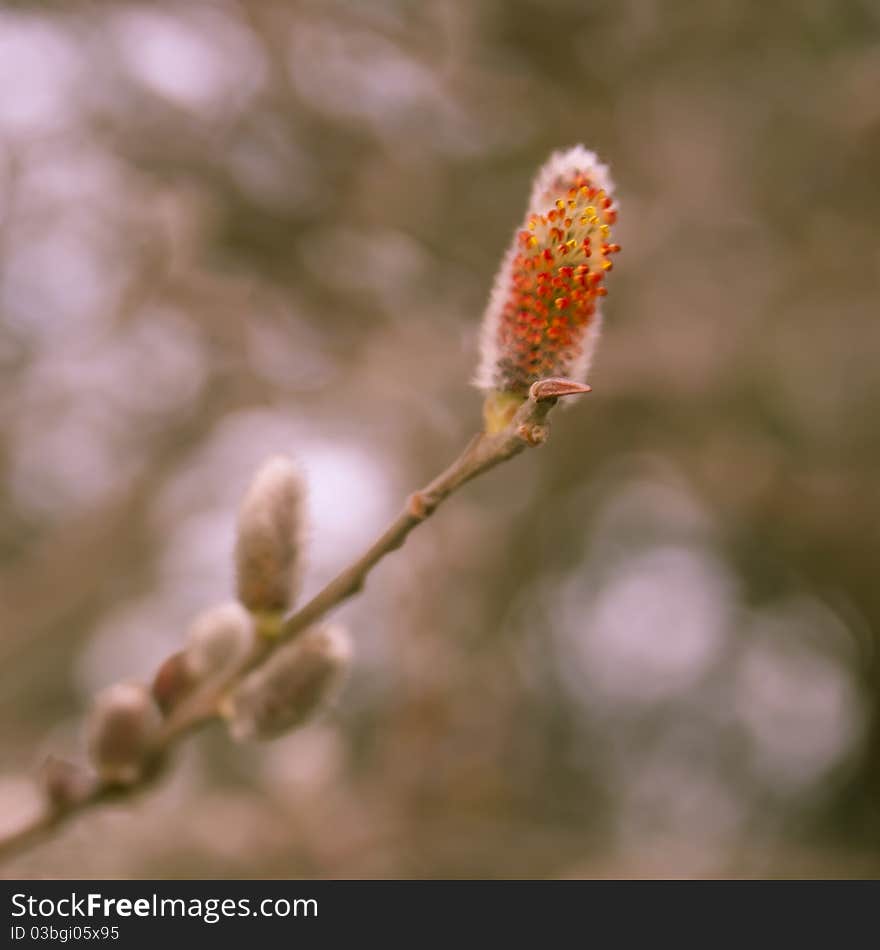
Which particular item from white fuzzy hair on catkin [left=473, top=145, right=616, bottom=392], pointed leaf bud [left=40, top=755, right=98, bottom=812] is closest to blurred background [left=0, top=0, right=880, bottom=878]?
pointed leaf bud [left=40, top=755, right=98, bottom=812]

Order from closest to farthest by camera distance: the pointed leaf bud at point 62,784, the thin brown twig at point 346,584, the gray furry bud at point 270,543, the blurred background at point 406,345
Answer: the thin brown twig at point 346,584, the gray furry bud at point 270,543, the pointed leaf bud at point 62,784, the blurred background at point 406,345

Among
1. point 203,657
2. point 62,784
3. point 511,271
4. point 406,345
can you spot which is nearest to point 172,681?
point 203,657

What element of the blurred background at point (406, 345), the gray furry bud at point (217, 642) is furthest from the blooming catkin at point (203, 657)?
the blurred background at point (406, 345)

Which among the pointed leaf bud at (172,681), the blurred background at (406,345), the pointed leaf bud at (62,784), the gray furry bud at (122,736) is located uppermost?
the blurred background at (406,345)

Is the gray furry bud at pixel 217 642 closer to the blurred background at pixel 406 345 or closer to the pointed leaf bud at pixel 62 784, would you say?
the pointed leaf bud at pixel 62 784

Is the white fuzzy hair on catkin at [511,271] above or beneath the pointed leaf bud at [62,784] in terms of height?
above

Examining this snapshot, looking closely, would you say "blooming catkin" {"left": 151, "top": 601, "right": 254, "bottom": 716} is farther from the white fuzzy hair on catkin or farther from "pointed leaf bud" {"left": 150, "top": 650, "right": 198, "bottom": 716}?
the white fuzzy hair on catkin

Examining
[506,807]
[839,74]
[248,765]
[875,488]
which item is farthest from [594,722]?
[839,74]
